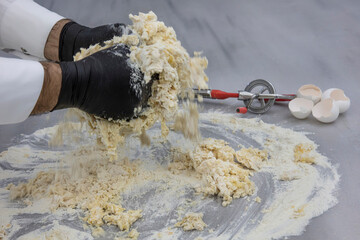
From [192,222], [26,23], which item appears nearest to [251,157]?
[192,222]

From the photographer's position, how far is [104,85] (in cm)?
130

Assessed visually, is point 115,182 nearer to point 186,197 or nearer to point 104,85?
point 186,197

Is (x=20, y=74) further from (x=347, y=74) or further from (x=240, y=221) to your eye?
(x=347, y=74)

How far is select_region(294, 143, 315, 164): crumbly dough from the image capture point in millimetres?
1585

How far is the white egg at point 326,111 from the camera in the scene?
1863 mm

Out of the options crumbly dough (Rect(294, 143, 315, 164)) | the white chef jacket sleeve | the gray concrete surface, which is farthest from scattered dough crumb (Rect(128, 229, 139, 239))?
the gray concrete surface

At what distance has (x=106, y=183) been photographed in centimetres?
146

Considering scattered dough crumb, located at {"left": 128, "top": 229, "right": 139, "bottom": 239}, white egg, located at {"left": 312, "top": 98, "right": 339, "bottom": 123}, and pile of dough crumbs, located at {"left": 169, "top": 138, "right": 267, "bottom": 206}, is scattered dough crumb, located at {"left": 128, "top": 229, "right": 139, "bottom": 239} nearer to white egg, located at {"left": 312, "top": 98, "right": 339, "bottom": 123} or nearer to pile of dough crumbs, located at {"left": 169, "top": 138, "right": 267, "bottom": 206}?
pile of dough crumbs, located at {"left": 169, "top": 138, "right": 267, "bottom": 206}

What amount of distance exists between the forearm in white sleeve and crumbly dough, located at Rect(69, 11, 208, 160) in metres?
0.29

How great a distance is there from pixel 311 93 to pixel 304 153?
0.47m

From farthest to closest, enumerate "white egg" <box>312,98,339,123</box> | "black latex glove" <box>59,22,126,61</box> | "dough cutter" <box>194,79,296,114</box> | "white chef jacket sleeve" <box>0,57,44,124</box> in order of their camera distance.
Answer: "dough cutter" <box>194,79,296,114</box> → "white egg" <box>312,98,339,123</box> → "black latex glove" <box>59,22,126,61</box> → "white chef jacket sleeve" <box>0,57,44,124</box>

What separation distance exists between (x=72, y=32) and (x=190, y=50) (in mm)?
1047

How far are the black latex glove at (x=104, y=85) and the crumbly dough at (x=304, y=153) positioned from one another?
681mm

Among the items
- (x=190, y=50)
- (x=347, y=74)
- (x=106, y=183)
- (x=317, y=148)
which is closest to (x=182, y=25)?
(x=190, y=50)
